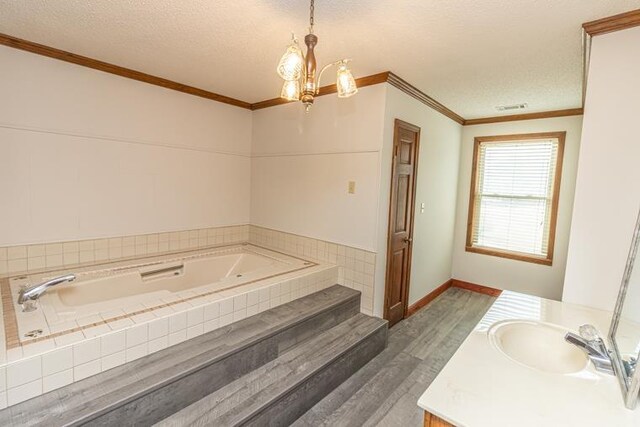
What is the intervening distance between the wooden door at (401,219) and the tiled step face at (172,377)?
3.02 ft

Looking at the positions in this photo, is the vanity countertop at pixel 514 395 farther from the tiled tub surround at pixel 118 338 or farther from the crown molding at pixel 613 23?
the crown molding at pixel 613 23

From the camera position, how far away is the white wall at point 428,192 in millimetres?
2848

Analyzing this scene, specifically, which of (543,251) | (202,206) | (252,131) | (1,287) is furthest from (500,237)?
(1,287)

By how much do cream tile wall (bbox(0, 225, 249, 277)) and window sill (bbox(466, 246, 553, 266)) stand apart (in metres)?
3.28

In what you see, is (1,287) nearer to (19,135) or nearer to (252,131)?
(19,135)

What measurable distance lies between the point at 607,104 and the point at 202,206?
11.6 ft

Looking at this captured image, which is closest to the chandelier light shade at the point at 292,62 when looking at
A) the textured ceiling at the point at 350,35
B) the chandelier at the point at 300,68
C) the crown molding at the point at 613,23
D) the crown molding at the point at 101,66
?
the chandelier at the point at 300,68

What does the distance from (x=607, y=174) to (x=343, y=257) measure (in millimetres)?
2037

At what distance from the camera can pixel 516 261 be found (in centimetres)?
396

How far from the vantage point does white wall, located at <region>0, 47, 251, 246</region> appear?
242cm

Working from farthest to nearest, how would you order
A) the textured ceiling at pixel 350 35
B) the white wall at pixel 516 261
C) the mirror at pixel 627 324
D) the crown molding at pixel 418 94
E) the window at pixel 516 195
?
the window at pixel 516 195
the white wall at pixel 516 261
the crown molding at pixel 418 94
the textured ceiling at pixel 350 35
the mirror at pixel 627 324

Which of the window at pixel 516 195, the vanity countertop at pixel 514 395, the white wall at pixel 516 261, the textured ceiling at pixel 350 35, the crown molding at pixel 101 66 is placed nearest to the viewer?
the vanity countertop at pixel 514 395

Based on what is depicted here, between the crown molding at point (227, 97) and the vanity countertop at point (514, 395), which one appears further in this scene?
the crown molding at point (227, 97)

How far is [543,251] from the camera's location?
380 centimetres
